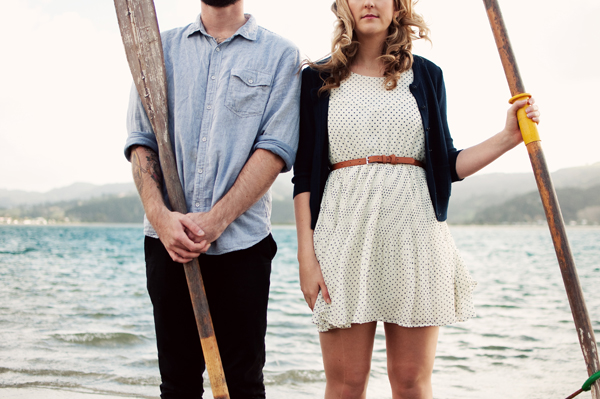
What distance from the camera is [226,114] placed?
2045mm

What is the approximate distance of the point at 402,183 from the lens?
2062 millimetres

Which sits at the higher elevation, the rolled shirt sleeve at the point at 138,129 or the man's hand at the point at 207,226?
the rolled shirt sleeve at the point at 138,129

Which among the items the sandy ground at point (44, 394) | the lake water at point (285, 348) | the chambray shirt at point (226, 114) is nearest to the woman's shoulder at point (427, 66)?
the chambray shirt at point (226, 114)

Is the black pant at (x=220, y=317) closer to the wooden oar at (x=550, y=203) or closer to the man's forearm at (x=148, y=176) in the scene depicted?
the man's forearm at (x=148, y=176)

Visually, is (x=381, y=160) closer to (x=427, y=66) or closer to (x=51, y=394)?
(x=427, y=66)

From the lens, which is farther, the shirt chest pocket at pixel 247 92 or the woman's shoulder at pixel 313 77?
the woman's shoulder at pixel 313 77

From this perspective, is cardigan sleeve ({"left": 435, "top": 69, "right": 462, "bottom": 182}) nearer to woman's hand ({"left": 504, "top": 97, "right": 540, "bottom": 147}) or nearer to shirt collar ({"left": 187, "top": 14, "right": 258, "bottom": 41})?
woman's hand ({"left": 504, "top": 97, "right": 540, "bottom": 147})

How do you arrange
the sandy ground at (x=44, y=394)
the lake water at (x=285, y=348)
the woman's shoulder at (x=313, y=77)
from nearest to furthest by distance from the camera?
the woman's shoulder at (x=313, y=77) < the sandy ground at (x=44, y=394) < the lake water at (x=285, y=348)

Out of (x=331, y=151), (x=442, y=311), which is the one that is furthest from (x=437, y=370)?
(x=331, y=151)

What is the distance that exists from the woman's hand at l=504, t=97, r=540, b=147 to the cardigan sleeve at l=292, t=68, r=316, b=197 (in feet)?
2.82

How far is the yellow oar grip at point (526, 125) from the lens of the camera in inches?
73.4

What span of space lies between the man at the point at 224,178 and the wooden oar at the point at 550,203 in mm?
908

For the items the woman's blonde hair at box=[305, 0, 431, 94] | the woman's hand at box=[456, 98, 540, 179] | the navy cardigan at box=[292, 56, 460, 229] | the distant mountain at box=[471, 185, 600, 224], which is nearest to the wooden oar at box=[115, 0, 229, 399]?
the navy cardigan at box=[292, 56, 460, 229]

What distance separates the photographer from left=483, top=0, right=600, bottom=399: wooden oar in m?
1.67
